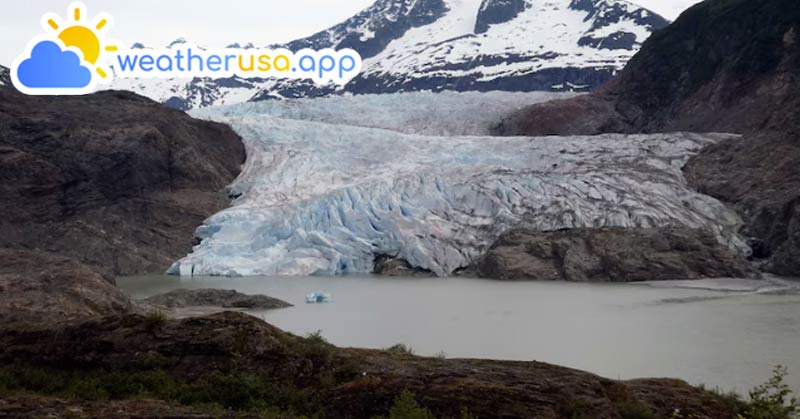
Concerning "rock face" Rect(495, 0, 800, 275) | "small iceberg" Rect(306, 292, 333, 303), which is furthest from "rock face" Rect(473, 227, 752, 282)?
"small iceberg" Rect(306, 292, 333, 303)

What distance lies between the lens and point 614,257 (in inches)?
928

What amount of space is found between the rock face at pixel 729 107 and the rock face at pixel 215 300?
45.5 ft

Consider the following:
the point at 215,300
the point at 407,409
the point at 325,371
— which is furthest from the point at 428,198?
the point at 407,409

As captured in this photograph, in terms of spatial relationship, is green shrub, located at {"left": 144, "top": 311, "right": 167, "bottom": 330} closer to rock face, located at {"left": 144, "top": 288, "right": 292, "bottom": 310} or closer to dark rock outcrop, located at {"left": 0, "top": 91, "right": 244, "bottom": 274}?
rock face, located at {"left": 144, "top": 288, "right": 292, "bottom": 310}

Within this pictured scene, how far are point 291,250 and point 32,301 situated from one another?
16.5 meters

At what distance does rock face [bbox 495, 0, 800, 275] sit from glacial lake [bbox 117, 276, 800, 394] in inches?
218

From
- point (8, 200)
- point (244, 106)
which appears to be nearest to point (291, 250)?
point (8, 200)

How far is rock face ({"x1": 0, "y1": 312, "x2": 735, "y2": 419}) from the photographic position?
6012 mm

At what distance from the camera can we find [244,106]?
148 ft

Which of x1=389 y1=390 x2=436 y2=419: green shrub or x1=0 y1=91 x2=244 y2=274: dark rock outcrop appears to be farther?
x1=0 y1=91 x2=244 y2=274: dark rock outcrop

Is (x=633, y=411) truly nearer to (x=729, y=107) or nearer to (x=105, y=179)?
(x=105, y=179)

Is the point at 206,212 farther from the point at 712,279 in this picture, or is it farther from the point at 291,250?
the point at 712,279

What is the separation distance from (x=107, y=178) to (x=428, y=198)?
12541 millimetres

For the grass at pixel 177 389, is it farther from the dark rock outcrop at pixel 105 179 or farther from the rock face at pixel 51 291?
the dark rock outcrop at pixel 105 179
